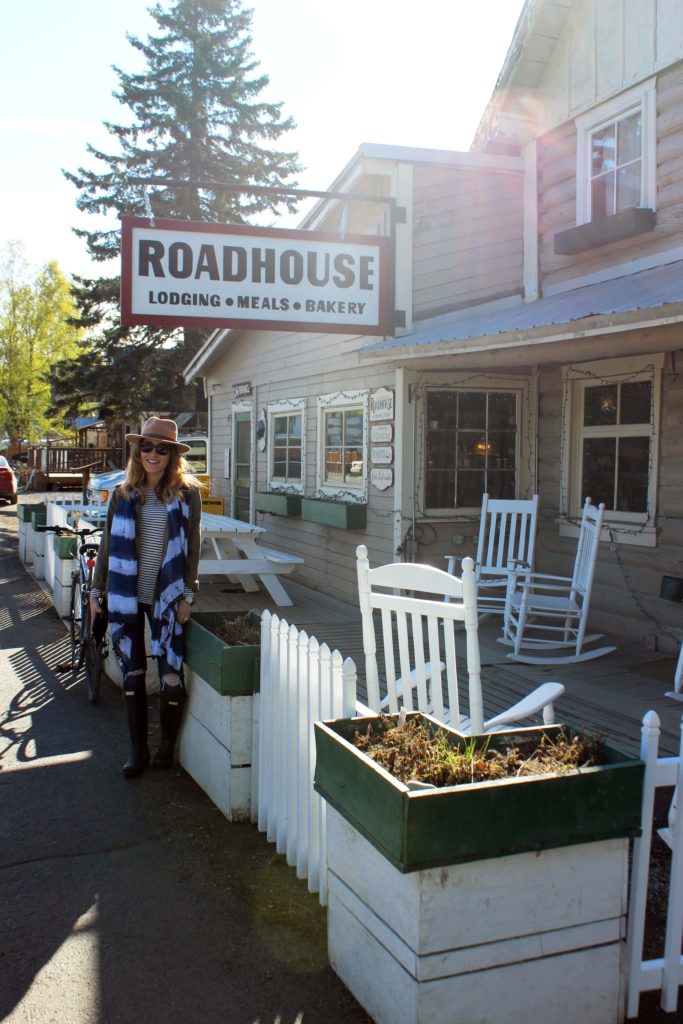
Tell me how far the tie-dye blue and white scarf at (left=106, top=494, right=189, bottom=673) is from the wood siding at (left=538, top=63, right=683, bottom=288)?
15.0 ft

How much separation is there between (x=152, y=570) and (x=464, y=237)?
18.2 ft

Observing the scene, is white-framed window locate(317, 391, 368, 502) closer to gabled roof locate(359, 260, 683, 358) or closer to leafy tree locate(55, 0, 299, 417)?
gabled roof locate(359, 260, 683, 358)

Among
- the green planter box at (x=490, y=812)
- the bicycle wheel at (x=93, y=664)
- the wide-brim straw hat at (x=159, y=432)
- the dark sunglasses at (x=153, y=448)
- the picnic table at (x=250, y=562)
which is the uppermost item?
the wide-brim straw hat at (x=159, y=432)

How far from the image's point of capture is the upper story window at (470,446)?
824cm

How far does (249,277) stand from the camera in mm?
6875

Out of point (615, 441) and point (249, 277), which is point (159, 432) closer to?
point (249, 277)

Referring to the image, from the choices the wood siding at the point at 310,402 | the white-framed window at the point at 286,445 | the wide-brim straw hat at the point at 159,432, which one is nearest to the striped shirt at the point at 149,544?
the wide-brim straw hat at the point at 159,432

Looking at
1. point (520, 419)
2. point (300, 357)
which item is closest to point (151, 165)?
point (300, 357)

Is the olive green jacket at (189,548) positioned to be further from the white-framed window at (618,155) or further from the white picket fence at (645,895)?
the white-framed window at (618,155)

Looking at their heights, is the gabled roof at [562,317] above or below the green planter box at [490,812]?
above

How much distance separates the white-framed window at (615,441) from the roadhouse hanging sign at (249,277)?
184 centimetres

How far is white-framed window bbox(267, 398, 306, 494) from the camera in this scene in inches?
429

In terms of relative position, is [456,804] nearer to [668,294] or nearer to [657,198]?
[668,294]

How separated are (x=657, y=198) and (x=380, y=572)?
4.68 m
